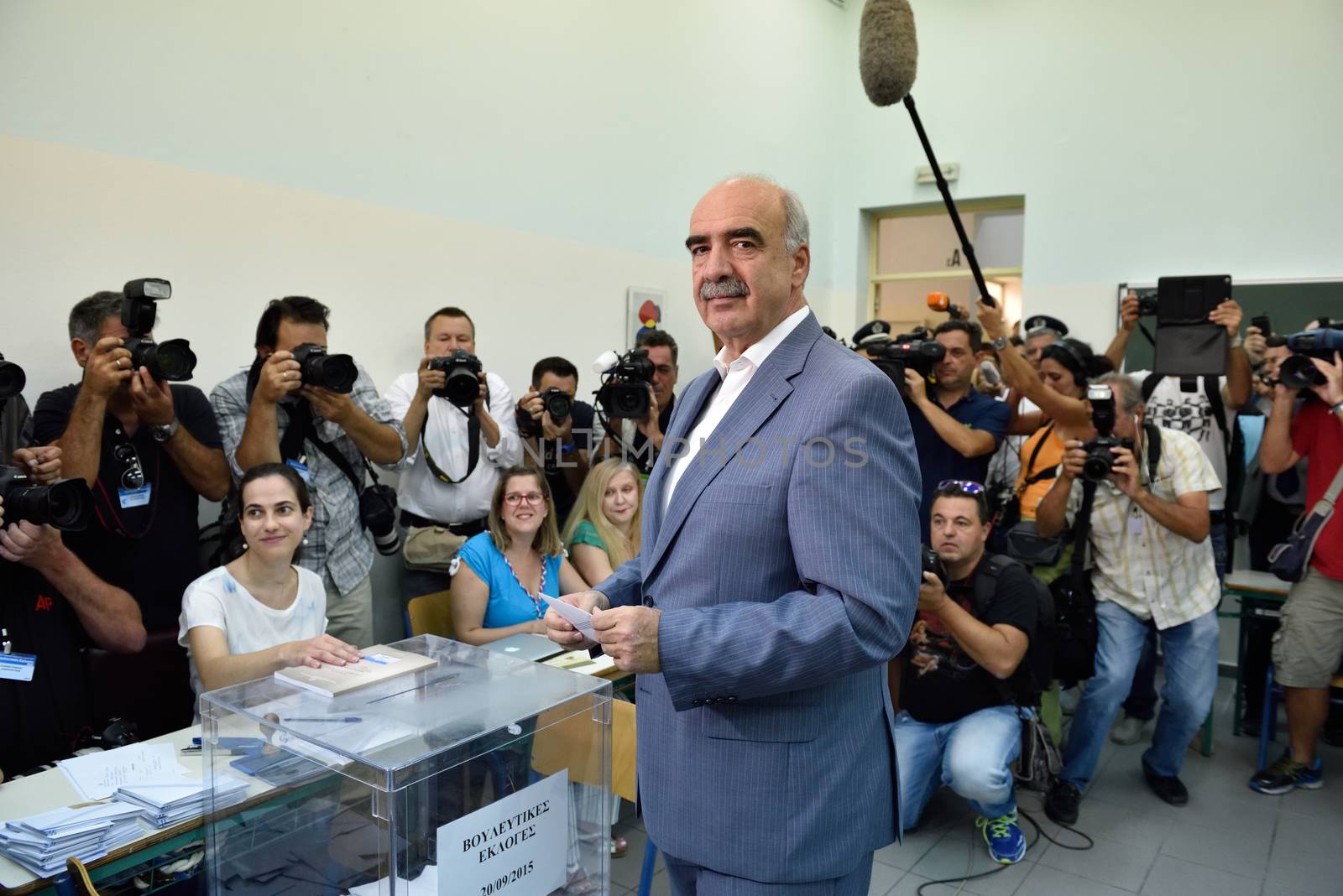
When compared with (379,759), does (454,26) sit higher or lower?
higher

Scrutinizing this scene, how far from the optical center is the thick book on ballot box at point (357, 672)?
4.99 feet

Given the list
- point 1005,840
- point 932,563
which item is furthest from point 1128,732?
point 932,563

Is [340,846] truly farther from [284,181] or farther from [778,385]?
[284,181]

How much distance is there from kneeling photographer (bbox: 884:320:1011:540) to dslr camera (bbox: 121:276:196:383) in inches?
97.0

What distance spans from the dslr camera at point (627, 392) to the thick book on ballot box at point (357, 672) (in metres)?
1.77

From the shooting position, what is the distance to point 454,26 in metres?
3.97

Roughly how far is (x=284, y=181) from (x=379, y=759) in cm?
277

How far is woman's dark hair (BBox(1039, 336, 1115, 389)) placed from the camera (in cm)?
357

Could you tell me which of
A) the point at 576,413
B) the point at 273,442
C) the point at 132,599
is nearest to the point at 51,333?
the point at 273,442

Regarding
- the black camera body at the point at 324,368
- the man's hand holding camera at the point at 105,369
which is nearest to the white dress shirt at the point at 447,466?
the black camera body at the point at 324,368

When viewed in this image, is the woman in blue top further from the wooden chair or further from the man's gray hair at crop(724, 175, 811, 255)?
the man's gray hair at crop(724, 175, 811, 255)

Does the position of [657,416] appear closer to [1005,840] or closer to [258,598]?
[258,598]

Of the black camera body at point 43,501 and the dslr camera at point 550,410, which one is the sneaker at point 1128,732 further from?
the black camera body at point 43,501

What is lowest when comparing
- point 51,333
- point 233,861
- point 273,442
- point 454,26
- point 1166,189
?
point 233,861
